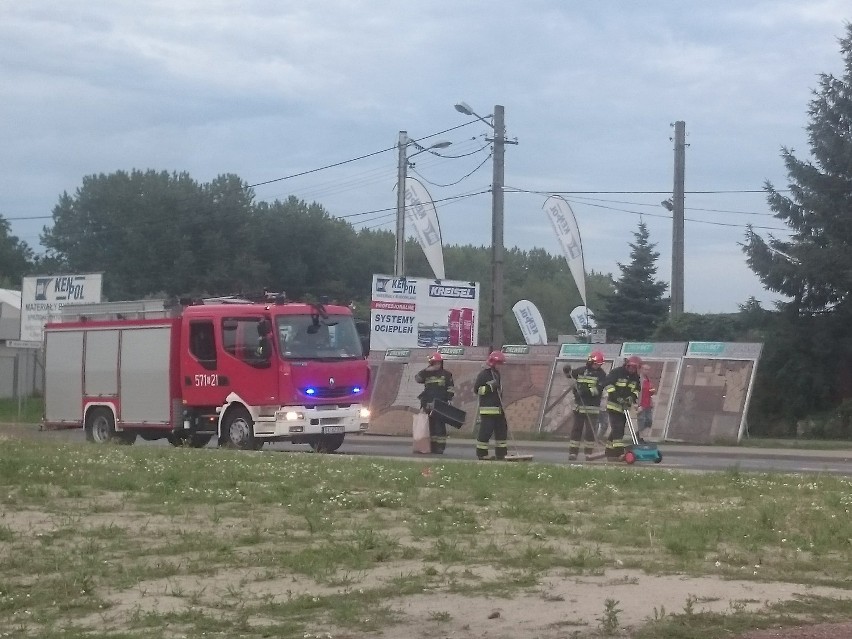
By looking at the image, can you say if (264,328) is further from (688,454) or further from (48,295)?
(48,295)

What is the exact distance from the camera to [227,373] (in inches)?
894

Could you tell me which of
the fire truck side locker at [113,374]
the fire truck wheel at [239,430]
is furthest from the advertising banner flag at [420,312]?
the fire truck wheel at [239,430]

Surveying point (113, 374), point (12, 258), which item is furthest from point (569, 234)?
point (12, 258)

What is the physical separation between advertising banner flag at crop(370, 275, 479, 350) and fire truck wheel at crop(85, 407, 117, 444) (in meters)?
15.0

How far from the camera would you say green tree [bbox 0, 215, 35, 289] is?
317ft

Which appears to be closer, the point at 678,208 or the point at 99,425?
the point at 99,425

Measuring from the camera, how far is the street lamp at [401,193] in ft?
135

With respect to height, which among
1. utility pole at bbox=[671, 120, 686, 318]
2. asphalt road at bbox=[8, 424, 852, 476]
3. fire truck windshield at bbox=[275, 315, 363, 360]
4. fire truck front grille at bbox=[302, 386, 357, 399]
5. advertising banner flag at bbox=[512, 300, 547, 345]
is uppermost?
utility pole at bbox=[671, 120, 686, 318]

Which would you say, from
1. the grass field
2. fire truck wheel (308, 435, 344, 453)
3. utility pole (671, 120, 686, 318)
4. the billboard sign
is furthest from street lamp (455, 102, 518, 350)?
the billboard sign

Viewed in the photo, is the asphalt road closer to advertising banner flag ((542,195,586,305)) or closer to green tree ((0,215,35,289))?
advertising banner flag ((542,195,586,305))

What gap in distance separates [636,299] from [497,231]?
64.5ft

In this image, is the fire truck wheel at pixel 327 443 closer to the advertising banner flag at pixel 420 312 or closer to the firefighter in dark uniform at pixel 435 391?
the firefighter in dark uniform at pixel 435 391

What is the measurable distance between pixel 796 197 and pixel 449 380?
14748mm

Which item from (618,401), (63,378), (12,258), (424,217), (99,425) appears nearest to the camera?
(618,401)
